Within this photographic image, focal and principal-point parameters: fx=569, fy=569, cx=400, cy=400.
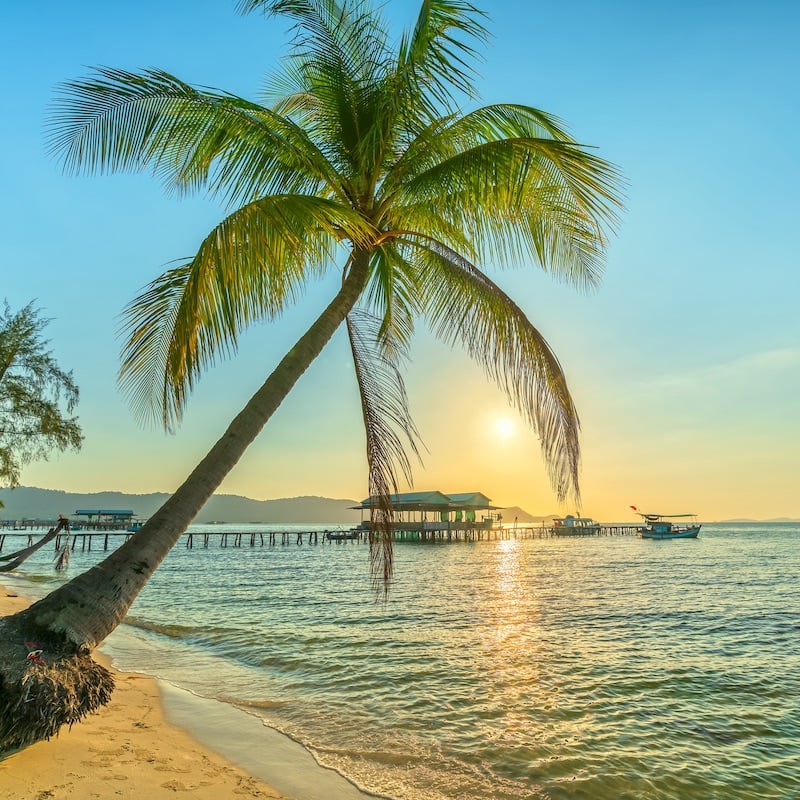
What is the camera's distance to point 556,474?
17.7 ft

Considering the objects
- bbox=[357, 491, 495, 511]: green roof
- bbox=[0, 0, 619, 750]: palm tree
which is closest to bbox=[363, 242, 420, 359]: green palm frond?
bbox=[0, 0, 619, 750]: palm tree

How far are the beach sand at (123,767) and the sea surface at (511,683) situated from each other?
52.5 inches

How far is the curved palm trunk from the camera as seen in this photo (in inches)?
147

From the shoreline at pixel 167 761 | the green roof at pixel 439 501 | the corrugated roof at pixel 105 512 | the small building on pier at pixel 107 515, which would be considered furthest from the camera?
the small building on pier at pixel 107 515

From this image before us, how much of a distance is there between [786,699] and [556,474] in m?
7.68

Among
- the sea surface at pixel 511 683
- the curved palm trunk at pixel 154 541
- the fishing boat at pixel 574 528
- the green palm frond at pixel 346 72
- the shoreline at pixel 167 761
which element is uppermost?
the green palm frond at pixel 346 72

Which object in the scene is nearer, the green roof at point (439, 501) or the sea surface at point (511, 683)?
the sea surface at point (511, 683)

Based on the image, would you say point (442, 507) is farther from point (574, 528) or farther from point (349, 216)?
point (349, 216)

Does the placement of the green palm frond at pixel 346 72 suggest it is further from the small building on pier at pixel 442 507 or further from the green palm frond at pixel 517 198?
the small building on pier at pixel 442 507

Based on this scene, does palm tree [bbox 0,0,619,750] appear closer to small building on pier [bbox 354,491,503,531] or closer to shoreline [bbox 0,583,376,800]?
shoreline [bbox 0,583,376,800]

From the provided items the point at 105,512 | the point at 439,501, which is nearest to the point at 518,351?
the point at 439,501

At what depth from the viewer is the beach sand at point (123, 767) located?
4.32 m

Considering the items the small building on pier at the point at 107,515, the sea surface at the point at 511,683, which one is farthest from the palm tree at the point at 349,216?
the small building on pier at the point at 107,515

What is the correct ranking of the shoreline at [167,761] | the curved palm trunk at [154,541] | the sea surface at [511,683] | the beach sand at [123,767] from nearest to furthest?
the curved palm trunk at [154,541] < the beach sand at [123,767] < the shoreline at [167,761] < the sea surface at [511,683]
